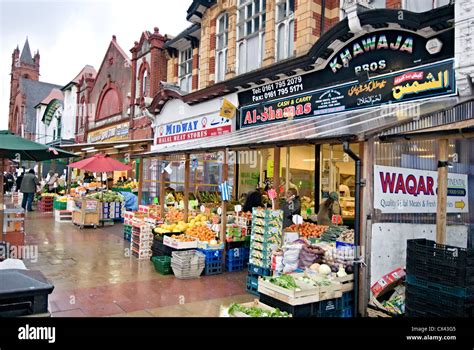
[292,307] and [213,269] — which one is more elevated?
[292,307]

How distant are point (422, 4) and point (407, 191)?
17.2 feet

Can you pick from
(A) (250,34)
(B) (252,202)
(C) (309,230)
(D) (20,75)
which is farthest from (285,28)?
(D) (20,75)

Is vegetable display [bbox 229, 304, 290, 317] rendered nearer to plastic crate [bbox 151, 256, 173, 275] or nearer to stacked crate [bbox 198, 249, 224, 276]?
stacked crate [bbox 198, 249, 224, 276]

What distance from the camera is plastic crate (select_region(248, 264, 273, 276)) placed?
695 cm

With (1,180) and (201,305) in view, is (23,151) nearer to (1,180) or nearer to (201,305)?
(1,180)

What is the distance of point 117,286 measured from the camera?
6957 millimetres

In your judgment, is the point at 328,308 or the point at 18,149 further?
the point at 18,149

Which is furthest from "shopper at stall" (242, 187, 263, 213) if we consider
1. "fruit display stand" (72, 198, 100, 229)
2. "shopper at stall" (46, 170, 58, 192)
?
"shopper at stall" (46, 170, 58, 192)

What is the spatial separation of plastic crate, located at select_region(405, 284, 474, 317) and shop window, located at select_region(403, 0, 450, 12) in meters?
6.69

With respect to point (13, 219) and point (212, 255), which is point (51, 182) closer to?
point (13, 219)

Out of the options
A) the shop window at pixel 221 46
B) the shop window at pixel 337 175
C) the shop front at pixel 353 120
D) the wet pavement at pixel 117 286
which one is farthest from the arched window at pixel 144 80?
the shop window at pixel 337 175

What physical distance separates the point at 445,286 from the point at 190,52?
15720 millimetres

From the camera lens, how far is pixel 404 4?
29.3 ft

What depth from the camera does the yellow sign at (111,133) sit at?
22.2 m
